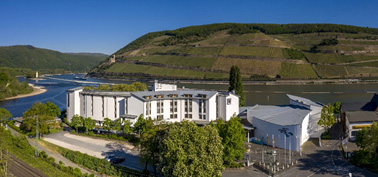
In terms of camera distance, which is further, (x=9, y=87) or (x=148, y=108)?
(x=9, y=87)

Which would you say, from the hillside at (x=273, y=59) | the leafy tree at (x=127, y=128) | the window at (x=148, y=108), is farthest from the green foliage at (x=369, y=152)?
the hillside at (x=273, y=59)

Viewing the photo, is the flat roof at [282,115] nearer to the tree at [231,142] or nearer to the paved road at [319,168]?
the paved road at [319,168]

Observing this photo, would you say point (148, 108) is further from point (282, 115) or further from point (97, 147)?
point (282, 115)

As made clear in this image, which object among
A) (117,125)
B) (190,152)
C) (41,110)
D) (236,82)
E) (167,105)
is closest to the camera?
(190,152)

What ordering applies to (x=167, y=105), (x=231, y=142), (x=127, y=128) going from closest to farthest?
(x=231, y=142) < (x=127, y=128) < (x=167, y=105)

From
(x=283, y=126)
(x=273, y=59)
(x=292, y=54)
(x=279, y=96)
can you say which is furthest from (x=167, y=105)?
(x=292, y=54)

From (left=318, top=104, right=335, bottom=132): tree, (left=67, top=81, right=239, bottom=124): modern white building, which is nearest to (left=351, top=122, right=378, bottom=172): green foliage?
(left=318, top=104, right=335, bottom=132): tree

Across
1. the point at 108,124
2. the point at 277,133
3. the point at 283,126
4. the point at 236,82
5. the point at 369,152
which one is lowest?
the point at 369,152
